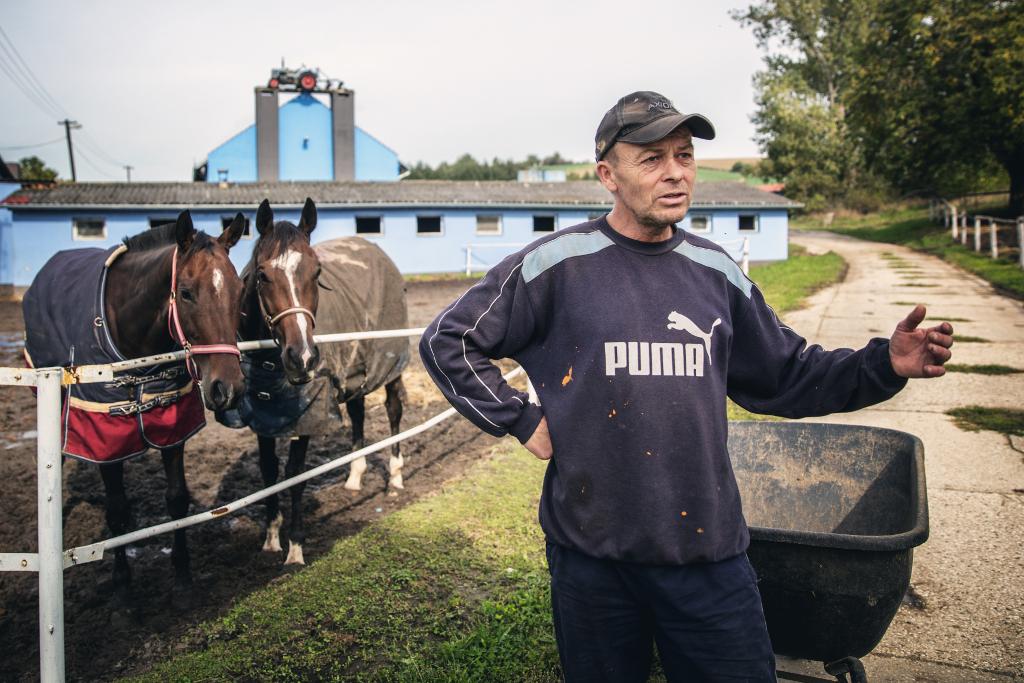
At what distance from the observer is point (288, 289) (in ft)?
14.1

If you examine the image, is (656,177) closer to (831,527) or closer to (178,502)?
(831,527)

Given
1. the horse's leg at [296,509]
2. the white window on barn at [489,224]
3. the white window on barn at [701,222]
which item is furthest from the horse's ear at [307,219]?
the white window on barn at [701,222]

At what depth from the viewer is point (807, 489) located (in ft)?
10.8

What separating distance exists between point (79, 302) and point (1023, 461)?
6.76m

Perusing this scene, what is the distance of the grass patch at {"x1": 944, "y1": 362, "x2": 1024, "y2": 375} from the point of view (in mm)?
8758

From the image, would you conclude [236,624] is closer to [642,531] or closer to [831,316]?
[642,531]

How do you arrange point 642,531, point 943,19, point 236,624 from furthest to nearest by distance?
point 943,19, point 236,624, point 642,531

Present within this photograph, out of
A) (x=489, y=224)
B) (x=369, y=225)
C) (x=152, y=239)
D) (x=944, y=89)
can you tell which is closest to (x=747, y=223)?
(x=944, y=89)

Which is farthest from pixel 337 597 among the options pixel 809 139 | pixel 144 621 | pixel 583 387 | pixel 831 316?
pixel 809 139

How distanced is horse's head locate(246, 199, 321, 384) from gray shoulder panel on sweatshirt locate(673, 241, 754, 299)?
8.70ft

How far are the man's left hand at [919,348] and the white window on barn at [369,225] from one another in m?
26.6

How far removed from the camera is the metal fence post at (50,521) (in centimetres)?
266

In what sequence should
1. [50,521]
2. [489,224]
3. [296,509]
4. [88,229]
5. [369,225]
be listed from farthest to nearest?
[489,224] < [369,225] < [88,229] < [296,509] < [50,521]

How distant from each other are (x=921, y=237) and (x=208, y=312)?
107 feet
